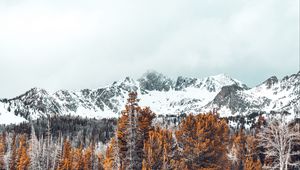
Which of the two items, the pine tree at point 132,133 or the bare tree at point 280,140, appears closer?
the pine tree at point 132,133

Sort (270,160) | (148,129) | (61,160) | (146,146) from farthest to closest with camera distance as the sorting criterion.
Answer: (61,160)
(270,160)
(148,129)
(146,146)

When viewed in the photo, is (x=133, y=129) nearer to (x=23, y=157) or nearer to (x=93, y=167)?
(x=93, y=167)

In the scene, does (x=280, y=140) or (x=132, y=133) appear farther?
(x=280, y=140)

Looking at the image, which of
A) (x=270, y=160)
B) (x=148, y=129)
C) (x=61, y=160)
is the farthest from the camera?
(x=61, y=160)

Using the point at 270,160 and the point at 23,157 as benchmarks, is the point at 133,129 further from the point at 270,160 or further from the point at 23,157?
the point at 23,157

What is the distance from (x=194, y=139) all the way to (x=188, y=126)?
1.56 m

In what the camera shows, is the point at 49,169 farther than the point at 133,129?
Yes

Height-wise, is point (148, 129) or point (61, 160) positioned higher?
point (148, 129)

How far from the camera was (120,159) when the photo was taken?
4397 centimetres

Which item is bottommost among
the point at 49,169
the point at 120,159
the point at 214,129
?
the point at 49,169

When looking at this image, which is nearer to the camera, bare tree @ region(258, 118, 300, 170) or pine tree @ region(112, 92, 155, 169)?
pine tree @ region(112, 92, 155, 169)

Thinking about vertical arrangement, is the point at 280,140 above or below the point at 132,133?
below

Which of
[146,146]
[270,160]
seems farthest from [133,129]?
[270,160]

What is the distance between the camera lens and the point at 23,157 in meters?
83.2
